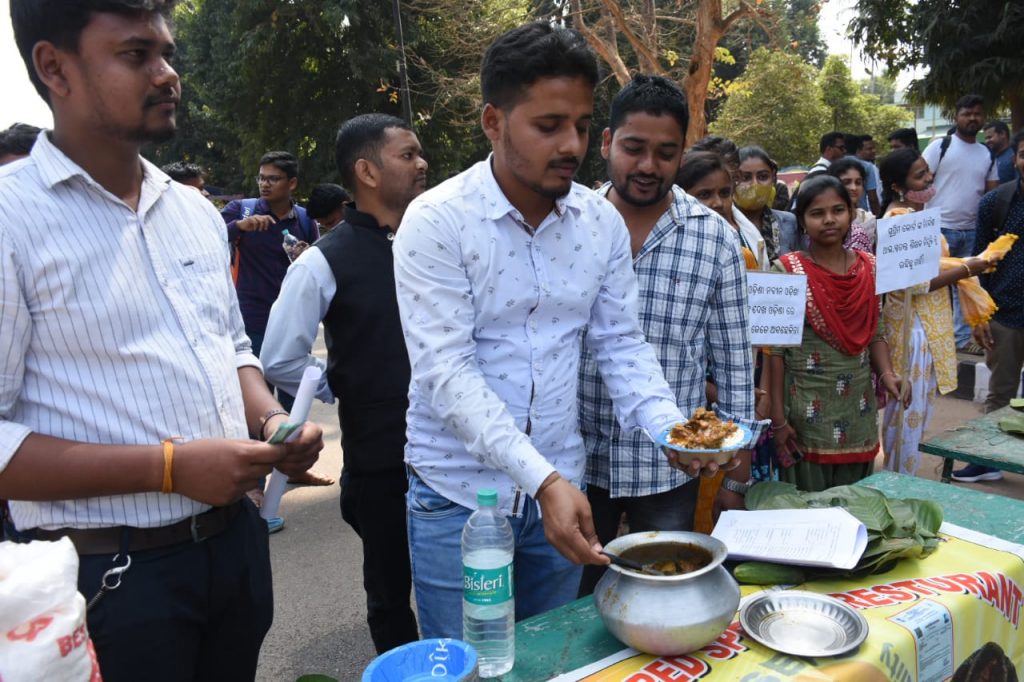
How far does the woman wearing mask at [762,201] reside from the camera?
4.40 m

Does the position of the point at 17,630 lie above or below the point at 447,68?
below

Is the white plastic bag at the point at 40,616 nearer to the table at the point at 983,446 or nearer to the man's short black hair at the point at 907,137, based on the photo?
the table at the point at 983,446

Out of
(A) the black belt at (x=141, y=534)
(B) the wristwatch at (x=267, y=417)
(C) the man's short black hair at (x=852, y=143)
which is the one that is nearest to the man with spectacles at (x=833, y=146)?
(C) the man's short black hair at (x=852, y=143)

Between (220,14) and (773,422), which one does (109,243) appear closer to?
(773,422)

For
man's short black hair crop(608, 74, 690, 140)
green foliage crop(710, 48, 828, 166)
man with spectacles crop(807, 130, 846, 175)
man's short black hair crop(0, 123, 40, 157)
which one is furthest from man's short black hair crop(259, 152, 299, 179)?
green foliage crop(710, 48, 828, 166)

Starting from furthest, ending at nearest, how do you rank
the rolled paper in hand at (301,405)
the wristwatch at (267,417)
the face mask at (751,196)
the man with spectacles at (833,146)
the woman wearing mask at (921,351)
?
the man with spectacles at (833,146), the face mask at (751,196), the woman wearing mask at (921,351), the wristwatch at (267,417), the rolled paper in hand at (301,405)

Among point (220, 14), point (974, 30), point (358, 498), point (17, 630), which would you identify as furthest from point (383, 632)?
point (220, 14)

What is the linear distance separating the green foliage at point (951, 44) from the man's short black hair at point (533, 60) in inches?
481

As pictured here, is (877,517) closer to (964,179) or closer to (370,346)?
(370,346)

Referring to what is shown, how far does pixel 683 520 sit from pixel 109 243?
1878 millimetres

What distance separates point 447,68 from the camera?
61.2 ft

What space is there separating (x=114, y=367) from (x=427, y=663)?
819mm

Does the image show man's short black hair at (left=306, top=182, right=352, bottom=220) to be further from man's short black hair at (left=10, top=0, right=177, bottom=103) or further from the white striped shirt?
man's short black hair at (left=10, top=0, right=177, bottom=103)

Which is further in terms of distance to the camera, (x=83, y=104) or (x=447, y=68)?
(x=447, y=68)
